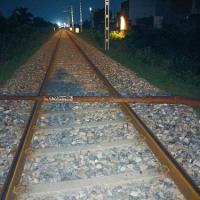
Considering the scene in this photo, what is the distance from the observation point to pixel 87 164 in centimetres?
502

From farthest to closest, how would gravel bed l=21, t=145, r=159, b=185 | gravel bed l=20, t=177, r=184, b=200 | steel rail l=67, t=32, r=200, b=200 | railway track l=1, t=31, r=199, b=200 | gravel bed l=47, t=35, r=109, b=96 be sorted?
gravel bed l=47, t=35, r=109, b=96 → gravel bed l=21, t=145, r=159, b=185 → railway track l=1, t=31, r=199, b=200 → gravel bed l=20, t=177, r=184, b=200 → steel rail l=67, t=32, r=200, b=200

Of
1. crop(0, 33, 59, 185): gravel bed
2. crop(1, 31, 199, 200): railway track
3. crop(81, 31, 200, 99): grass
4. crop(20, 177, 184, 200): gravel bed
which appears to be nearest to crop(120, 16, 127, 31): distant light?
crop(81, 31, 200, 99): grass

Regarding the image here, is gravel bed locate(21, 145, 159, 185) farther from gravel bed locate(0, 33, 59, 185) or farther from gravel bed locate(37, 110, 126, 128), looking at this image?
gravel bed locate(37, 110, 126, 128)

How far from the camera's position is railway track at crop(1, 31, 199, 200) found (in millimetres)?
4281

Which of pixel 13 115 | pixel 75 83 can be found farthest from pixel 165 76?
pixel 13 115

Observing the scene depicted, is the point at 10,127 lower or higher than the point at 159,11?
lower

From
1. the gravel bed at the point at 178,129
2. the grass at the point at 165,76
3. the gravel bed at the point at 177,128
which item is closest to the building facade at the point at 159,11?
the grass at the point at 165,76

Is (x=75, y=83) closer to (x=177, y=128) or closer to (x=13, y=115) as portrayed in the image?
(x=13, y=115)

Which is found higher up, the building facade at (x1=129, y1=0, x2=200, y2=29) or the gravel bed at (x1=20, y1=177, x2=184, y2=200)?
the building facade at (x1=129, y1=0, x2=200, y2=29)

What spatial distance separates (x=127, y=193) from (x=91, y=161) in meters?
1.05

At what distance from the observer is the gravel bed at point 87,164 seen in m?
4.70

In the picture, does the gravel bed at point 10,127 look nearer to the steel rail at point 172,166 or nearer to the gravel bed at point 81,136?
the gravel bed at point 81,136

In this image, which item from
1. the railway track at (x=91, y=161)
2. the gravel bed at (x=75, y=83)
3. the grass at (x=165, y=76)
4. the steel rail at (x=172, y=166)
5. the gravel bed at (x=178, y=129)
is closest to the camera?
the steel rail at (x=172, y=166)

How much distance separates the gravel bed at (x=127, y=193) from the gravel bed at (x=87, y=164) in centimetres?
37
